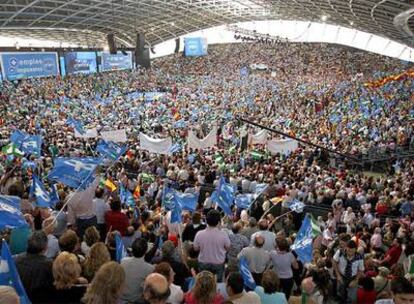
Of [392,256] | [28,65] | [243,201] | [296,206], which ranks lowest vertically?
[296,206]

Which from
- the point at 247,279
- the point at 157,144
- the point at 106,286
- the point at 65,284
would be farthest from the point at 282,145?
the point at 106,286

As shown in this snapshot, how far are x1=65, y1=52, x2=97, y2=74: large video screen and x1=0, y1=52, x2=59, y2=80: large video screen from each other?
1.88 meters

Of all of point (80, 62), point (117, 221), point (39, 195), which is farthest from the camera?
point (80, 62)

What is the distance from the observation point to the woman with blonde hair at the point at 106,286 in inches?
141

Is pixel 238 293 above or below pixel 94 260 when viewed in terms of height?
below

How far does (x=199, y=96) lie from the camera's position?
42.2 m

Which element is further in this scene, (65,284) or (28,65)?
(28,65)

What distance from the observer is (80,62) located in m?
46.7

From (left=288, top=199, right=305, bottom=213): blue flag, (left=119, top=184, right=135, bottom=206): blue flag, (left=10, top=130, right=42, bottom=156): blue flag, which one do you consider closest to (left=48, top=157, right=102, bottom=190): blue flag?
(left=119, top=184, right=135, bottom=206): blue flag

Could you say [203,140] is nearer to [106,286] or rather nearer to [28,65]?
[106,286]

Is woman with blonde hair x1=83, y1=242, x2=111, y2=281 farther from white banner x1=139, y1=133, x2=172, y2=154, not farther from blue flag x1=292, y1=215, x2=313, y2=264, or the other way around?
white banner x1=139, y1=133, x2=172, y2=154

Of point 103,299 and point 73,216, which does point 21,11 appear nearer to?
point 73,216

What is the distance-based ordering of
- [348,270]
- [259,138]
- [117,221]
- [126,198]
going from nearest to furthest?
[348,270] < [117,221] < [126,198] < [259,138]

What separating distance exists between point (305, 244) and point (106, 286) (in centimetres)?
430
